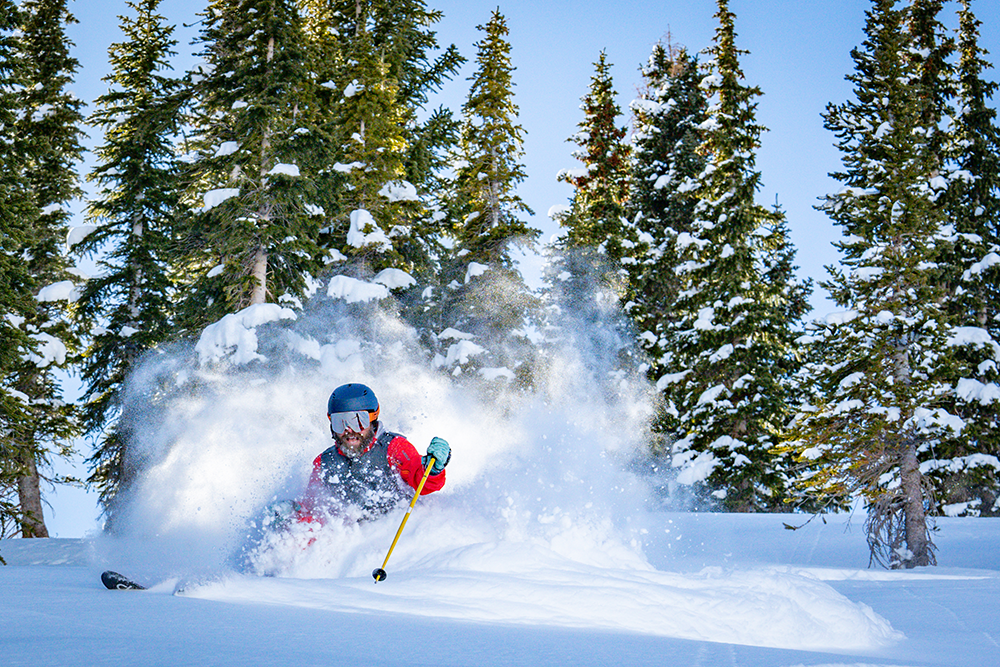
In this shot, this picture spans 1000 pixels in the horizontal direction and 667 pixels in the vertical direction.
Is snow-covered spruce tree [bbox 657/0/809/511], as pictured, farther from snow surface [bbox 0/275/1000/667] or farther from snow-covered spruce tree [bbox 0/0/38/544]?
snow-covered spruce tree [bbox 0/0/38/544]

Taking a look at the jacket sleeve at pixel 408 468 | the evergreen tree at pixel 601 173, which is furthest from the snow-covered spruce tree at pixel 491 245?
the jacket sleeve at pixel 408 468

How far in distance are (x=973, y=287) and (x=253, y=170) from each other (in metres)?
20.9

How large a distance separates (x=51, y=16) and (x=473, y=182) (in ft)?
49.8

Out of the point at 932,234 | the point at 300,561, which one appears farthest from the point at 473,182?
the point at 300,561

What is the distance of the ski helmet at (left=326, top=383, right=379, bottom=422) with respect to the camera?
→ 23.7ft

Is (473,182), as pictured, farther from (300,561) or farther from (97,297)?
(300,561)

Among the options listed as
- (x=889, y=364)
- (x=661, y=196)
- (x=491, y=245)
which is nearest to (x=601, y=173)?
(x=661, y=196)

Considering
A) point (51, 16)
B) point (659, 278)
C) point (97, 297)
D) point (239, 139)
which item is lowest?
point (97, 297)

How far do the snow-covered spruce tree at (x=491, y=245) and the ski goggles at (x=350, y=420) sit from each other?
48.5 feet

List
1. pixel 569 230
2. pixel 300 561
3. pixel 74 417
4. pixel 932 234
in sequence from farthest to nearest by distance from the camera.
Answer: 1. pixel 569 230
2. pixel 74 417
3. pixel 932 234
4. pixel 300 561

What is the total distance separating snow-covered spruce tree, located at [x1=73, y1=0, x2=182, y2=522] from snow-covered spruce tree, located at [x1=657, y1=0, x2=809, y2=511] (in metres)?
17.4

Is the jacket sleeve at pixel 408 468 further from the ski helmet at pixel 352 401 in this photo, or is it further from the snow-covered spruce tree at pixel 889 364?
the snow-covered spruce tree at pixel 889 364

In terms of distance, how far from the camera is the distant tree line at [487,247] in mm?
12422

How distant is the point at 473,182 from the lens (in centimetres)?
2373
